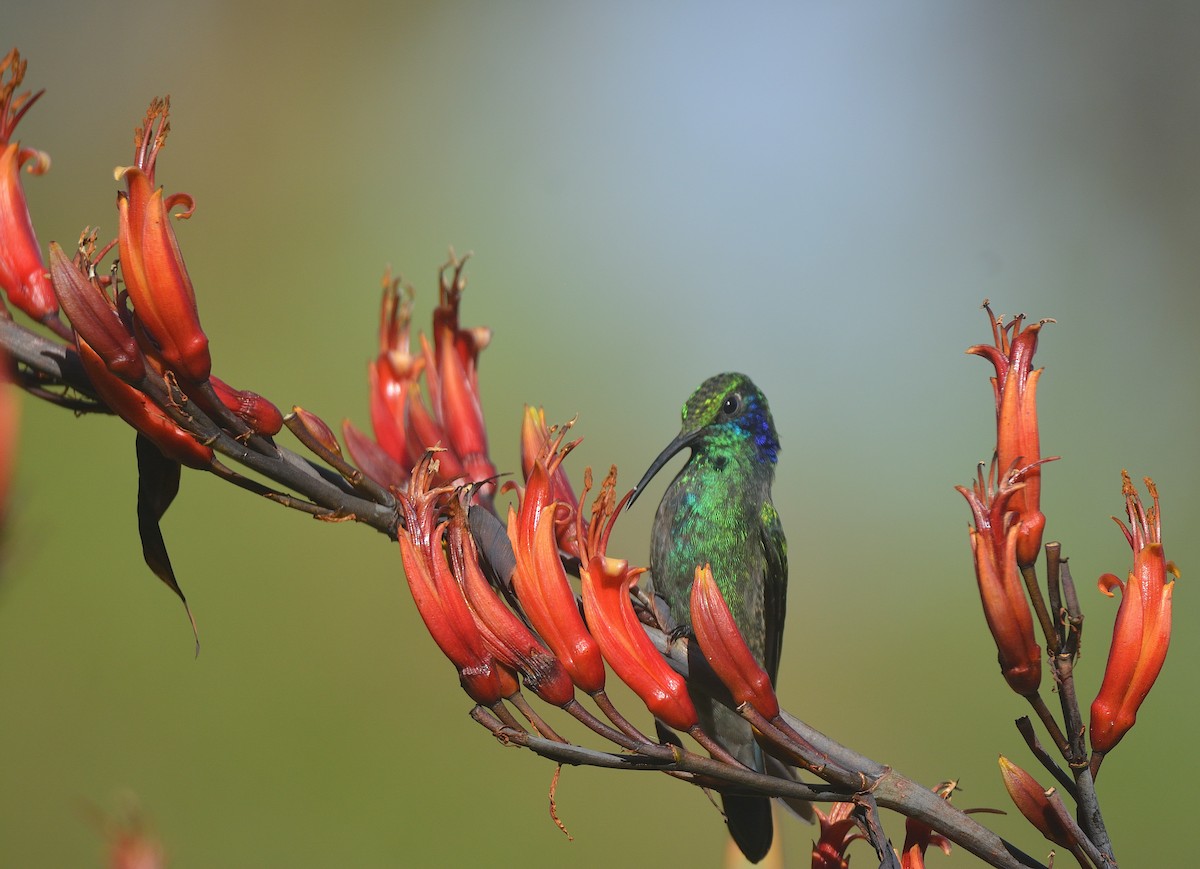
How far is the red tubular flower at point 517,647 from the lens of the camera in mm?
799

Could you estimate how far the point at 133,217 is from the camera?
79 centimetres

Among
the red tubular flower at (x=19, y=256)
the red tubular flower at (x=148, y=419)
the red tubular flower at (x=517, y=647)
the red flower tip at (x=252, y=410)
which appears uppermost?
the red tubular flower at (x=19, y=256)

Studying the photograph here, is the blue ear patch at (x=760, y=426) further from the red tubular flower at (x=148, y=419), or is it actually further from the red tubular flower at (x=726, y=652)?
the red tubular flower at (x=148, y=419)

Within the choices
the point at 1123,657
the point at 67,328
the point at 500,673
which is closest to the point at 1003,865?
the point at 1123,657

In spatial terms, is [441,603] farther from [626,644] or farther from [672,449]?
[672,449]

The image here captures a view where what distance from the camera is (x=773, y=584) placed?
1494 mm

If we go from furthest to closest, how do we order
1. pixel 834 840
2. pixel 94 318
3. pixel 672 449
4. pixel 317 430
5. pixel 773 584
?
1. pixel 773 584
2. pixel 672 449
3. pixel 834 840
4. pixel 317 430
5. pixel 94 318

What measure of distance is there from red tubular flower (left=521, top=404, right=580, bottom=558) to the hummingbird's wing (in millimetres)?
449

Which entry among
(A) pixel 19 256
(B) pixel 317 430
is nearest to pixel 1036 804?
(B) pixel 317 430

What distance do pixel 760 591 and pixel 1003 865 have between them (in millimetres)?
768

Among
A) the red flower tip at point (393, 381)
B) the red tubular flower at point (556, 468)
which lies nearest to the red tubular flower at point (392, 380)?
the red flower tip at point (393, 381)

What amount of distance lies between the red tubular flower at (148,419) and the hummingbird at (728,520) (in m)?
0.72

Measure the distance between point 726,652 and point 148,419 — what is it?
47 cm

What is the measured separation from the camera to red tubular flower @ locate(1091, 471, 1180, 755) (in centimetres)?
81
